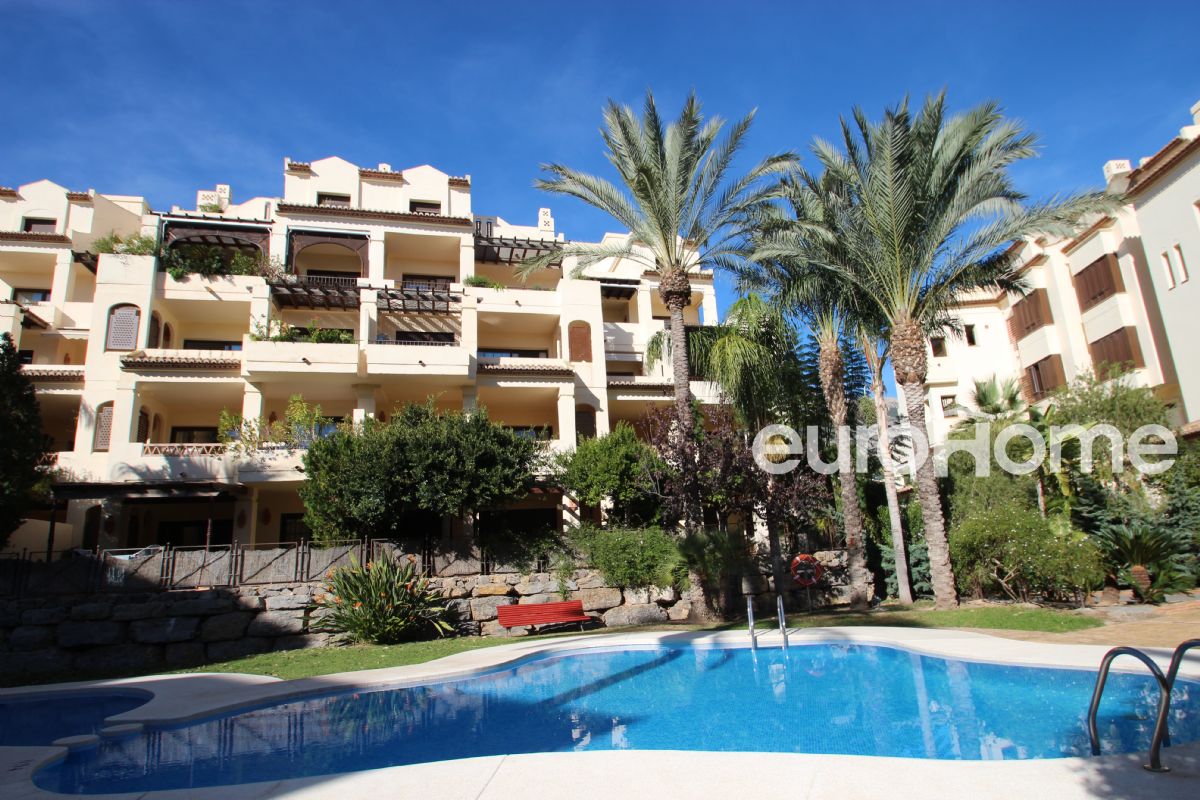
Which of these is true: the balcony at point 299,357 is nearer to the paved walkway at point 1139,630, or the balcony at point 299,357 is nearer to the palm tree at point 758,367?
the palm tree at point 758,367

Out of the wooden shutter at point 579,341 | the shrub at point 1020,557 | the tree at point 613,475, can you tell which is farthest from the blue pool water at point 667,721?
the wooden shutter at point 579,341

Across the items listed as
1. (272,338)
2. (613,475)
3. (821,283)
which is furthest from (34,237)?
(821,283)

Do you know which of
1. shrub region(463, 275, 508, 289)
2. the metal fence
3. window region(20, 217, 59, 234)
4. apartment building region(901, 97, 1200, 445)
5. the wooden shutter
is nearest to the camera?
the metal fence

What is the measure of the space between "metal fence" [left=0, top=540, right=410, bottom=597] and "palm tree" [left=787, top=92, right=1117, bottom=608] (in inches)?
546

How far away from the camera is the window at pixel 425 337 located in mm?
27266

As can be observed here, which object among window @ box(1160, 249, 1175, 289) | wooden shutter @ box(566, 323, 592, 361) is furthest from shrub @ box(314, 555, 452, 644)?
window @ box(1160, 249, 1175, 289)

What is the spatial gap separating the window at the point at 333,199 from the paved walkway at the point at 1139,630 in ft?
90.3

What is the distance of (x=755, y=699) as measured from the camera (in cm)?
890

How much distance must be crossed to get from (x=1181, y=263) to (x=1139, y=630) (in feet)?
50.4

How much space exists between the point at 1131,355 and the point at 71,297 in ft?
128

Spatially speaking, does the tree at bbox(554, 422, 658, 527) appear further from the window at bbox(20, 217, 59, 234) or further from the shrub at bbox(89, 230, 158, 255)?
the window at bbox(20, 217, 59, 234)

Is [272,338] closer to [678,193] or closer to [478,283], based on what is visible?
[478,283]

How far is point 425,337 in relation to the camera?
27562mm

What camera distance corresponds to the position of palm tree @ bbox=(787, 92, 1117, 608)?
49.8ft
